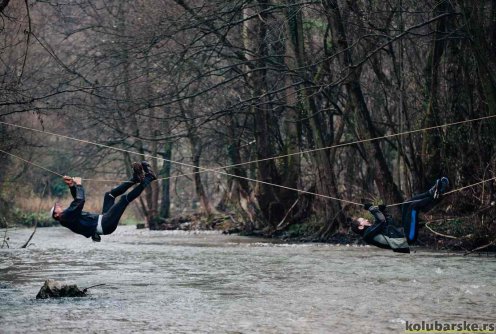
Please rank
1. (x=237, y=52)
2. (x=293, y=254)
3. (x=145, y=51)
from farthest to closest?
(x=237, y=52) → (x=145, y=51) → (x=293, y=254)

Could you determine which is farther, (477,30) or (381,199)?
(381,199)

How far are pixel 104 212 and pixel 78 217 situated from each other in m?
0.52

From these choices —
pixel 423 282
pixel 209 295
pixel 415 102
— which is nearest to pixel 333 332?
pixel 209 295

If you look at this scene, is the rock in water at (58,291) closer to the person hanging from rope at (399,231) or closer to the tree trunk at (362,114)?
the person hanging from rope at (399,231)

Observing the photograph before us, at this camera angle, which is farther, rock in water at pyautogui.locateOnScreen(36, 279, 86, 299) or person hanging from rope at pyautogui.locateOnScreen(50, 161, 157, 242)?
person hanging from rope at pyautogui.locateOnScreen(50, 161, 157, 242)

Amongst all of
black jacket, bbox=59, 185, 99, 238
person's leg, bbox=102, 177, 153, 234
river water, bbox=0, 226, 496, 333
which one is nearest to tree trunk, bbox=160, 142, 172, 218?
river water, bbox=0, 226, 496, 333

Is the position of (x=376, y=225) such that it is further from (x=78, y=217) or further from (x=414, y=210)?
(x=78, y=217)

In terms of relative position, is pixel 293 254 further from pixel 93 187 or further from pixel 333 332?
pixel 93 187

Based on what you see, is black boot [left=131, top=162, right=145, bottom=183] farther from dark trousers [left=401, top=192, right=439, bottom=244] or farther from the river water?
dark trousers [left=401, top=192, right=439, bottom=244]

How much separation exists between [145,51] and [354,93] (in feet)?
19.3

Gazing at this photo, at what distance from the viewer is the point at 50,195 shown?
5269 centimetres

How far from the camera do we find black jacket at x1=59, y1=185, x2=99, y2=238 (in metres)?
16.0

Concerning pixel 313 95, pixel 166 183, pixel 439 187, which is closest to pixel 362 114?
pixel 313 95

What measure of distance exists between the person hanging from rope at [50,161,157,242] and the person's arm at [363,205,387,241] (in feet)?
12.7
